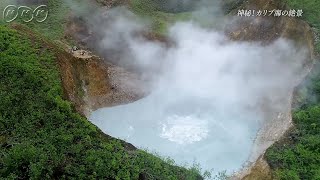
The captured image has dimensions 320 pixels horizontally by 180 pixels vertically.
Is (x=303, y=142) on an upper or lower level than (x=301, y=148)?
upper

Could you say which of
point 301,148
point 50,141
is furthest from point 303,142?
point 50,141

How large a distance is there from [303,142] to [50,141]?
12532 millimetres

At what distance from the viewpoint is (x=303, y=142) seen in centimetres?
2302

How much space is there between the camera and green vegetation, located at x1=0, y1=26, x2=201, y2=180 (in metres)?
19.9

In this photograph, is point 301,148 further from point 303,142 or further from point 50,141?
point 50,141

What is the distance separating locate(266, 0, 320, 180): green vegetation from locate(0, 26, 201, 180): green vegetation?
4143mm

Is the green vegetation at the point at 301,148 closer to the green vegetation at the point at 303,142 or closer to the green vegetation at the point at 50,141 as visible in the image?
the green vegetation at the point at 303,142

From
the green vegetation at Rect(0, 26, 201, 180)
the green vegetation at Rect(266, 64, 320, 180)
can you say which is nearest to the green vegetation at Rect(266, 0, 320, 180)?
the green vegetation at Rect(266, 64, 320, 180)

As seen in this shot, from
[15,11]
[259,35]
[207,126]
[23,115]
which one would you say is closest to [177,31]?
[259,35]

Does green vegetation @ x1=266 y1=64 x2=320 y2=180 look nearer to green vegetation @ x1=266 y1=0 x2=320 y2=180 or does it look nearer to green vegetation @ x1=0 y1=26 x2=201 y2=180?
green vegetation @ x1=266 y1=0 x2=320 y2=180

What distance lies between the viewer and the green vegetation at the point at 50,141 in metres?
19.9

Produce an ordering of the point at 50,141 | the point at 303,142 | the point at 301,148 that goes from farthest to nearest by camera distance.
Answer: the point at 303,142
the point at 301,148
the point at 50,141

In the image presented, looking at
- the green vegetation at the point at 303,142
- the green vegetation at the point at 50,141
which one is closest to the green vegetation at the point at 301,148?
the green vegetation at the point at 303,142

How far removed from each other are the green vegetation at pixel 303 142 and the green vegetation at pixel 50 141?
13.6ft
